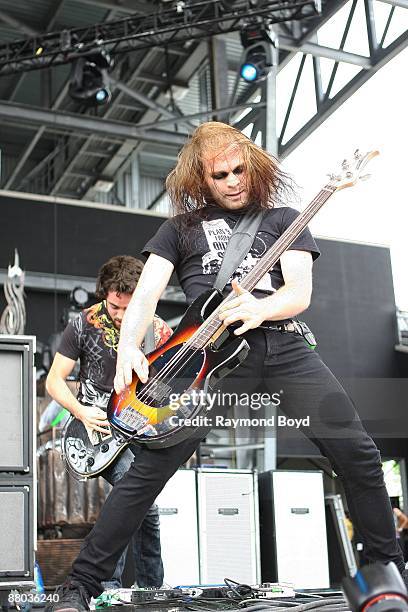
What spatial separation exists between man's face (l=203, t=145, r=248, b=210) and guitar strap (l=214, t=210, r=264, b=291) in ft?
0.26

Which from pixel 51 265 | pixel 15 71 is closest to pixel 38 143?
pixel 51 265

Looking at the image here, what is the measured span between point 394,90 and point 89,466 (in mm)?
4282

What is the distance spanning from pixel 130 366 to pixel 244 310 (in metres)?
0.39

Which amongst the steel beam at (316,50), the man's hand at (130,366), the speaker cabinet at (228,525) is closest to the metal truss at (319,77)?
the steel beam at (316,50)

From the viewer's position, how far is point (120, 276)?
3990 mm

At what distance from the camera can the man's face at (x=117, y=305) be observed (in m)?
4.00

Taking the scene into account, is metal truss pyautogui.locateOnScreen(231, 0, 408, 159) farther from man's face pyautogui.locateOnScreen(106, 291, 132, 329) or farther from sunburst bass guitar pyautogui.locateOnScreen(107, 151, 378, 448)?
sunburst bass guitar pyautogui.locateOnScreen(107, 151, 378, 448)

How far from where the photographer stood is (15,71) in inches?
349

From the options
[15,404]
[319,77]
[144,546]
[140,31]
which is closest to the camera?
[15,404]

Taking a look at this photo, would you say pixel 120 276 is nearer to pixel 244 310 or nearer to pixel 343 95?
pixel 244 310

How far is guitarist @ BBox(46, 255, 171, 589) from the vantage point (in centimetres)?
380

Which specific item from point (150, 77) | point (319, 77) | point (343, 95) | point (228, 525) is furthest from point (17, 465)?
point (150, 77)

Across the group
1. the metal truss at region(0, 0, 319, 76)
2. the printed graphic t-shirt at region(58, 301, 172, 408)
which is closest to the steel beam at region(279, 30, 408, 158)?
the metal truss at region(0, 0, 319, 76)

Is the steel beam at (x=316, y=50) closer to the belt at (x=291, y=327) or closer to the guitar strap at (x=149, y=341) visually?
the guitar strap at (x=149, y=341)
